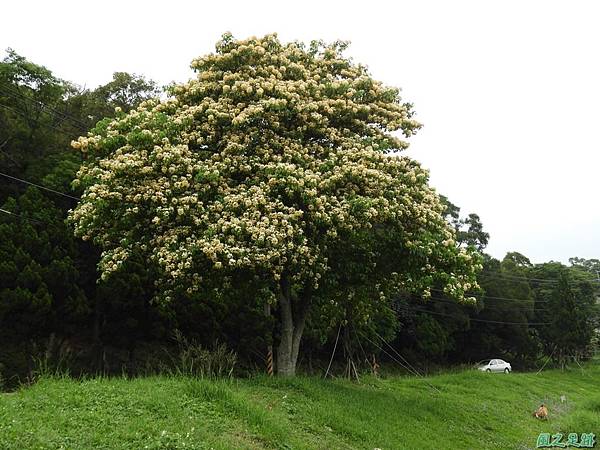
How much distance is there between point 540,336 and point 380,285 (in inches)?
1632

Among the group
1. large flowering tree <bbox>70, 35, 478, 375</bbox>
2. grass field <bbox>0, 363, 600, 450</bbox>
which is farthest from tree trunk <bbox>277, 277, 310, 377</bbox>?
grass field <bbox>0, 363, 600, 450</bbox>

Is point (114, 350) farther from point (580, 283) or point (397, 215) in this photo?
point (580, 283)

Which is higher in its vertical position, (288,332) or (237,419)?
(288,332)

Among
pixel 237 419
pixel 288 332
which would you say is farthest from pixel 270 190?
pixel 237 419

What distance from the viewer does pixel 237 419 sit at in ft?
29.8

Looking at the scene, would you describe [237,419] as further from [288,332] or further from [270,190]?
[288,332]

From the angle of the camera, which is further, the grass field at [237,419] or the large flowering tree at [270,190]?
the large flowering tree at [270,190]

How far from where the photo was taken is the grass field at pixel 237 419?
24.3 ft

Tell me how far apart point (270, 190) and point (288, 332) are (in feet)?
13.3

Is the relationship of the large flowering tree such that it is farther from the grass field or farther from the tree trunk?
the grass field

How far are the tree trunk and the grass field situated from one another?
1198 mm

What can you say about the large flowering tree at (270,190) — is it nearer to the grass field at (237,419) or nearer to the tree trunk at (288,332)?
the tree trunk at (288,332)

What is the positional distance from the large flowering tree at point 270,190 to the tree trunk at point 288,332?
33 millimetres

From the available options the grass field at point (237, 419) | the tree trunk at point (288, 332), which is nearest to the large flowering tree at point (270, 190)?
the tree trunk at point (288, 332)
